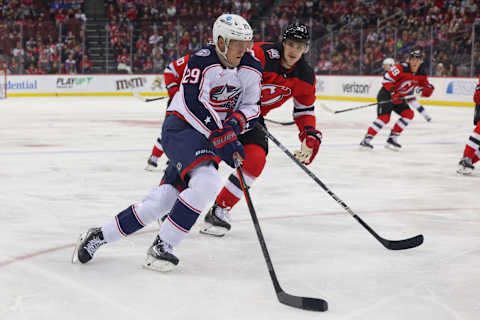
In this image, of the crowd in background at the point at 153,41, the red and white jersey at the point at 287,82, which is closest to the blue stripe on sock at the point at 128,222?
the red and white jersey at the point at 287,82

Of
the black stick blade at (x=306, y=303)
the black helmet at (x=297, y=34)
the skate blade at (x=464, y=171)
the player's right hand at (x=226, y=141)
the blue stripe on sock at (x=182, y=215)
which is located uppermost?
the black helmet at (x=297, y=34)

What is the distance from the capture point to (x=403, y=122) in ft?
24.7

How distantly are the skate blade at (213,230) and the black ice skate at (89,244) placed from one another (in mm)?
764

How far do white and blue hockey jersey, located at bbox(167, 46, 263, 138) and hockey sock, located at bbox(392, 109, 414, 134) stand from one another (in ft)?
15.7

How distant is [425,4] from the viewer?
55.8 feet

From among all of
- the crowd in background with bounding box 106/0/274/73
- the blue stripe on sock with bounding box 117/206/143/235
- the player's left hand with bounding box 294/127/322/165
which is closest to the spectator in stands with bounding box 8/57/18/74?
the crowd in background with bounding box 106/0/274/73

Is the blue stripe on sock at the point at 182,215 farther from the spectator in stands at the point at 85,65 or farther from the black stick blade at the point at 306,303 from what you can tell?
the spectator in stands at the point at 85,65

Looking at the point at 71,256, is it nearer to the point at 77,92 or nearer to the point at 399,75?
the point at 399,75

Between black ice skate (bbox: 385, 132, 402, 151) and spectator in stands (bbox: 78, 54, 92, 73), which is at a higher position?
black ice skate (bbox: 385, 132, 402, 151)

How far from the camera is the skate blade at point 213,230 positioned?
3.37 meters

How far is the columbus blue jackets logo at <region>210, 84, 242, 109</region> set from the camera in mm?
2873

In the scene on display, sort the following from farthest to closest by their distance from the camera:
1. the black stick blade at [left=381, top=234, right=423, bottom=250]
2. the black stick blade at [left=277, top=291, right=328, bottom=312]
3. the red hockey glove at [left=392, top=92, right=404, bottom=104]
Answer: the red hockey glove at [left=392, top=92, right=404, bottom=104] → the black stick blade at [left=381, top=234, right=423, bottom=250] → the black stick blade at [left=277, top=291, right=328, bottom=312]

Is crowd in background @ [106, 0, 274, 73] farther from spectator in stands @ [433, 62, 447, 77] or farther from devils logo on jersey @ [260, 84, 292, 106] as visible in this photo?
devils logo on jersey @ [260, 84, 292, 106]

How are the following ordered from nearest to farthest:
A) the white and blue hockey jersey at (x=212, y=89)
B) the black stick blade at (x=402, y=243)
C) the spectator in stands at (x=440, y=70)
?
1. the white and blue hockey jersey at (x=212, y=89)
2. the black stick blade at (x=402, y=243)
3. the spectator in stands at (x=440, y=70)
